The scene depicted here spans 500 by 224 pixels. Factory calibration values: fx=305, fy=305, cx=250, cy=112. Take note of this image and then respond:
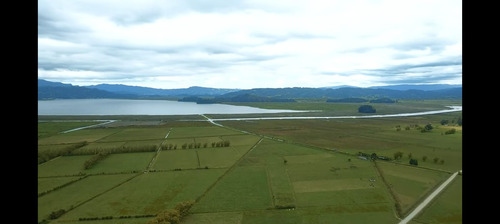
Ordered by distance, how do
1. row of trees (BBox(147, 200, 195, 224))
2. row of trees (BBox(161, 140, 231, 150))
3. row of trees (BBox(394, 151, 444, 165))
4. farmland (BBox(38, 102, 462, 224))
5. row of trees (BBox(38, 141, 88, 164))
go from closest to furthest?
row of trees (BBox(147, 200, 195, 224)) < farmland (BBox(38, 102, 462, 224)) < row of trees (BBox(394, 151, 444, 165)) < row of trees (BBox(38, 141, 88, 164)) < row of trees (BBox(161, 140, 231, 150))

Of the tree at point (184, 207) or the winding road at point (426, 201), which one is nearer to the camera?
the winding road at point (426, 201)

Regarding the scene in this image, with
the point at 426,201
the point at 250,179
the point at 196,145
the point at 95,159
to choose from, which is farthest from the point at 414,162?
the point at 95,159

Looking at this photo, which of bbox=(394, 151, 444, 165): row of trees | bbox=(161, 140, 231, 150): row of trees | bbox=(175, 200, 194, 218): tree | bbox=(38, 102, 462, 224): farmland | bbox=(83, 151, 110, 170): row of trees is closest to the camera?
bbox=(175, 200, 194, 218): tree

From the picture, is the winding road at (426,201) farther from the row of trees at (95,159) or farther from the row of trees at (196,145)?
the row of trees at (95,159)

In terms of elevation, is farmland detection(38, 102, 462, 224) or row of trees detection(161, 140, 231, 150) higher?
row of trees detection(161, 140, 231, 150)

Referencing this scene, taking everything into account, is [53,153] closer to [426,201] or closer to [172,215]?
[172,215]

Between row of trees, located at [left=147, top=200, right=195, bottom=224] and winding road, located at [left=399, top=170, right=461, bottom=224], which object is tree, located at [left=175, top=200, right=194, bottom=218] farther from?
winding road, located at [left=399, top=170, right=461, bottom=224]

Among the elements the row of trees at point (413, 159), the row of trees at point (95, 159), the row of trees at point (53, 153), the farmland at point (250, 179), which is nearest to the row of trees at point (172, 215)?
the farmland at point (250, 179)

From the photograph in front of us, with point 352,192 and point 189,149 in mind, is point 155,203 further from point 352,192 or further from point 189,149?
point 189,149

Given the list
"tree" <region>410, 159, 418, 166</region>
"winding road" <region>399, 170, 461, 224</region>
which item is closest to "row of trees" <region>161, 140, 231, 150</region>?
"tree" <region>410, 159, 418, 166</region>
